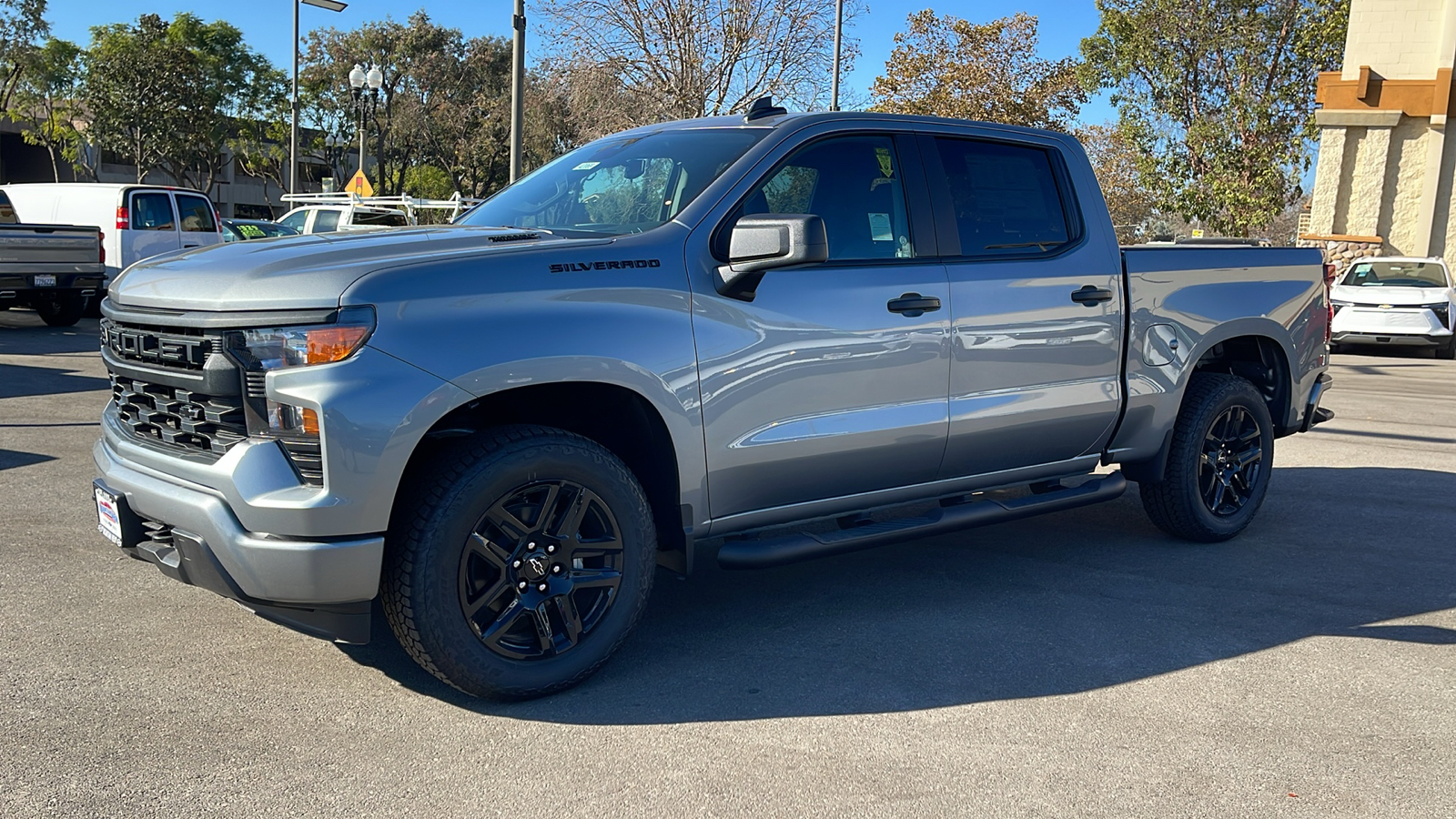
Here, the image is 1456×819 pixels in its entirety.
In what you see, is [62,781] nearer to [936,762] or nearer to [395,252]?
[395,252]

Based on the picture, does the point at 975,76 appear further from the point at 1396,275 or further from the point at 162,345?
the point at 162,345

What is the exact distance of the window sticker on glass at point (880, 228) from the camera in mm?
4867

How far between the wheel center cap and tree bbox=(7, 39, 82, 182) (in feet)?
174

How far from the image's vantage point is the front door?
436cm

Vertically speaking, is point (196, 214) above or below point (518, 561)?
above

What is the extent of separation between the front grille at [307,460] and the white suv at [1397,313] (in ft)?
56.9

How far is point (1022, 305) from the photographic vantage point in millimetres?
5207

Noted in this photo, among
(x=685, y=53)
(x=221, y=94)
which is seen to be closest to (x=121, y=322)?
(x=685, y=53)

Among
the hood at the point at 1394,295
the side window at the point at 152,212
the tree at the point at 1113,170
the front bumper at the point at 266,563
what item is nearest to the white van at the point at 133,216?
the side window at the point at 152,212

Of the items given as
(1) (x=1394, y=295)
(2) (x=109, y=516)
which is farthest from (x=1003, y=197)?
(1) (x=1394, y=295)

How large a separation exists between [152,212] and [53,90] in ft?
127

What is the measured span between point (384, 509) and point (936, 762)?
1784 millimetres

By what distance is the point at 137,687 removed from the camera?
4.01 metres

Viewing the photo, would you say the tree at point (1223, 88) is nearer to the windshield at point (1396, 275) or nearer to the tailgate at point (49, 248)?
the windshield at point (1396, 275)
